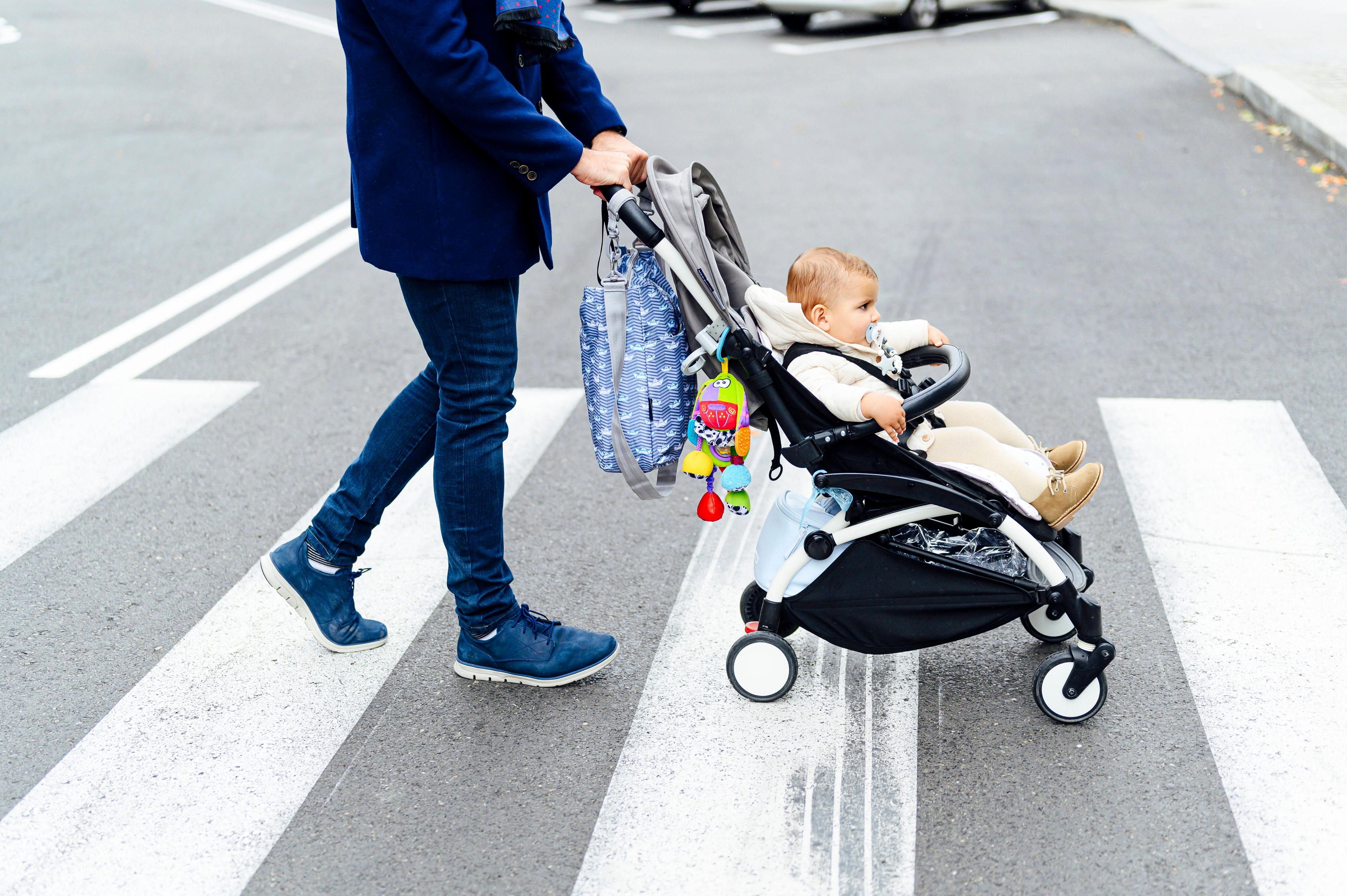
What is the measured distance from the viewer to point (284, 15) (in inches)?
720

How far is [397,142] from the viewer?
9.31ft

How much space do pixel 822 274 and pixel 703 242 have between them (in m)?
0.32

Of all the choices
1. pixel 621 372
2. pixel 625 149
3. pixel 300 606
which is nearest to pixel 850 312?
pixel 621 372

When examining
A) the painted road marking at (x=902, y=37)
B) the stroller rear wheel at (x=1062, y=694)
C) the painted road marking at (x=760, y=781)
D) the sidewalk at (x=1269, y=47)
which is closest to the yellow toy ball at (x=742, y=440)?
the painted road marking at (x=760, y=781)

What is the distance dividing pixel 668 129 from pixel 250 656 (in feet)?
25.8

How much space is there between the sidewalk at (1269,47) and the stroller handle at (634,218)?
294 inches

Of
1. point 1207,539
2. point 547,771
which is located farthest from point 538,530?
point 1207,539

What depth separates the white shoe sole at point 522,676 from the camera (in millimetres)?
3264

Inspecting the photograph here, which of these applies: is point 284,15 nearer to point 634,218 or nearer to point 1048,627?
point 634,218

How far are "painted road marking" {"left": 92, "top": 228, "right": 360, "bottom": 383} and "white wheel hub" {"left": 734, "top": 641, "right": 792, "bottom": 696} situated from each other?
289cm

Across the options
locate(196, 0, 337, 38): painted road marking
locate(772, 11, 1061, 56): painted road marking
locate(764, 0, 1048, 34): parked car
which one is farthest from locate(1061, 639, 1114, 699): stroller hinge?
locate(196, 0, 337, 38): painted road marking

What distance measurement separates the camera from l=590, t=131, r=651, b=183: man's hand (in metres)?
2.97

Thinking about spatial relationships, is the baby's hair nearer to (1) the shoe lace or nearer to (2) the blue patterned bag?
(2) the blue patterned bag

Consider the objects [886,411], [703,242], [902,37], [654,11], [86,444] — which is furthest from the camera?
[654,11]
